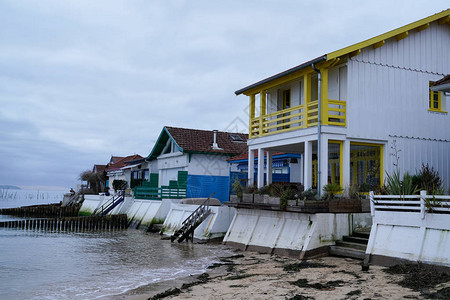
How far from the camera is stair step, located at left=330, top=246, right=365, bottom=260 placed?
1340 centimetres

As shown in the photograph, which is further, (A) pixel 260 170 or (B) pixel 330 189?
(A) pixel 260 170

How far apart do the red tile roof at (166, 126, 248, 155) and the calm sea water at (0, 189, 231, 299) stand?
31.5 feet

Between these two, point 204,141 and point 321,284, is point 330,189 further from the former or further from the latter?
point 204,141

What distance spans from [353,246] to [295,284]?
4098mm

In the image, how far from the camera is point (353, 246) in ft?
46.5

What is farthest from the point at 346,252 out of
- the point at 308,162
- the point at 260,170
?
the point at 260,170

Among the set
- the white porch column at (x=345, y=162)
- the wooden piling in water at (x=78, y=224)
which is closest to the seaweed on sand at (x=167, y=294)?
the white porch column at (x=345, y=162)

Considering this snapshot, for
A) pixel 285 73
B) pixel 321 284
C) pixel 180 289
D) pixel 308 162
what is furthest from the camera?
pixel 285 73

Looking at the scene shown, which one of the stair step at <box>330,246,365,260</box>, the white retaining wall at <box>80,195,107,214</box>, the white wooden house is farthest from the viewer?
the white retaining wall at <box>80,195,107,214</box>

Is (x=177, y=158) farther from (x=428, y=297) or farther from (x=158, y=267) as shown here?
(x=428, y=297)

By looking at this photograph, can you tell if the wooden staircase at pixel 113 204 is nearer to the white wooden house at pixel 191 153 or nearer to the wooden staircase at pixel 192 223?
the white wooden house at pixel 191 153

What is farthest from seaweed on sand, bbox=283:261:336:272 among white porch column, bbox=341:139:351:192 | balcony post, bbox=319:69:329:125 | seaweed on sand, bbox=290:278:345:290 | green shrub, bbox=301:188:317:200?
balcony post, bbox=319:69:329:125

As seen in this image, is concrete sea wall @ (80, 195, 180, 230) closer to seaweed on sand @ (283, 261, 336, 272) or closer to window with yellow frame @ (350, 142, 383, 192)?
window with yellow frame @ (350, 142, 383, 192)

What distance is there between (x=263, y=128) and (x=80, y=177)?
41.5m
